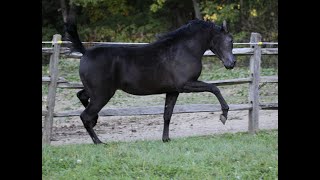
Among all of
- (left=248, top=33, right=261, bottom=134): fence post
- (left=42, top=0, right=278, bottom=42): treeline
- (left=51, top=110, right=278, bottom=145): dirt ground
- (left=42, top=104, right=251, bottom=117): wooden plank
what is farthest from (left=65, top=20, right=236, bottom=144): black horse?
(left=42, top=0, right=278, bottom=42): treeline

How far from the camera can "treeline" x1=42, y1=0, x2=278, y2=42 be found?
905 inches

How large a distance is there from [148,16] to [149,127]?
640 inches

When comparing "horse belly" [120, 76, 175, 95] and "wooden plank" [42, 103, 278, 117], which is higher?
"horse belly" [120, 76, 175, 95]

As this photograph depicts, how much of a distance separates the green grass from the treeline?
49.3 feet

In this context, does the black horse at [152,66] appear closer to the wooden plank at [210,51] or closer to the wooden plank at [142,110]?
the wooden plank at [142,110]

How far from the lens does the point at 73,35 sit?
7.82 meters

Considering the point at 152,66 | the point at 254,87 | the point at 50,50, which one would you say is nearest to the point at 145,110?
the point at 152,66

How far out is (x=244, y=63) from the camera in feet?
64.6

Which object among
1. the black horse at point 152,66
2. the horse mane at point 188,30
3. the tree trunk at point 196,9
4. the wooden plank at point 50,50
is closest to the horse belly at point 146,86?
the black horse at point 152,66

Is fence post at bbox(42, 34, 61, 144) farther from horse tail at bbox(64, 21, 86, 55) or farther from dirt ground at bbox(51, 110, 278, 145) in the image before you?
horse tail at bbox(64, 21, 86, 55)

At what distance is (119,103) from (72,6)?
1265 centimetres

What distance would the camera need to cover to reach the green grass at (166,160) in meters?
5.73

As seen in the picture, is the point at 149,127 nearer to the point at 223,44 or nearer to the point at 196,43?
the point at 196,43
